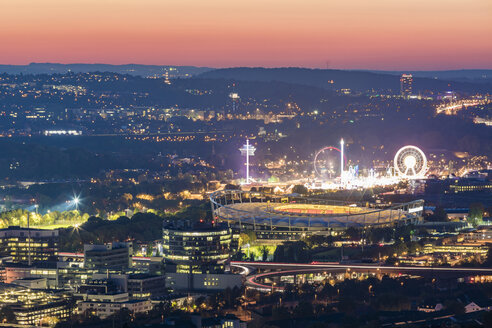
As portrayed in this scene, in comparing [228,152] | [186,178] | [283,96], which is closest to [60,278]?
[186,178]

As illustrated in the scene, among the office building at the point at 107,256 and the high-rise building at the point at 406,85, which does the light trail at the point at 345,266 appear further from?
the high-rise building at the point at 406,85

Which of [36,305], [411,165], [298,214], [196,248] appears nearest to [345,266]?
[196,248]

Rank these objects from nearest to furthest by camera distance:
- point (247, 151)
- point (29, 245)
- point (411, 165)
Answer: point (29, 245), point (247, 151), point (411, 165)

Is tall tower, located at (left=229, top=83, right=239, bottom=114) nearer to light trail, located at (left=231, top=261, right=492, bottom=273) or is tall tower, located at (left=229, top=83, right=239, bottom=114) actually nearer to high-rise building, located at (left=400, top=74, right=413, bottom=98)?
high-rise building, located at (left=400, top=74, right=413, bottom=98)

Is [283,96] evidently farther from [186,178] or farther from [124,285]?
[124,285]

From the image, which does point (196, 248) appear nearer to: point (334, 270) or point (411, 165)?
point (334, 270)

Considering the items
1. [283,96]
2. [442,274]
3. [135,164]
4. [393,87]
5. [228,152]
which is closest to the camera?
[442,274]

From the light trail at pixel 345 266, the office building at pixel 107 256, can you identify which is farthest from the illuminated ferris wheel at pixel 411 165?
the office building at pixel 107 256
